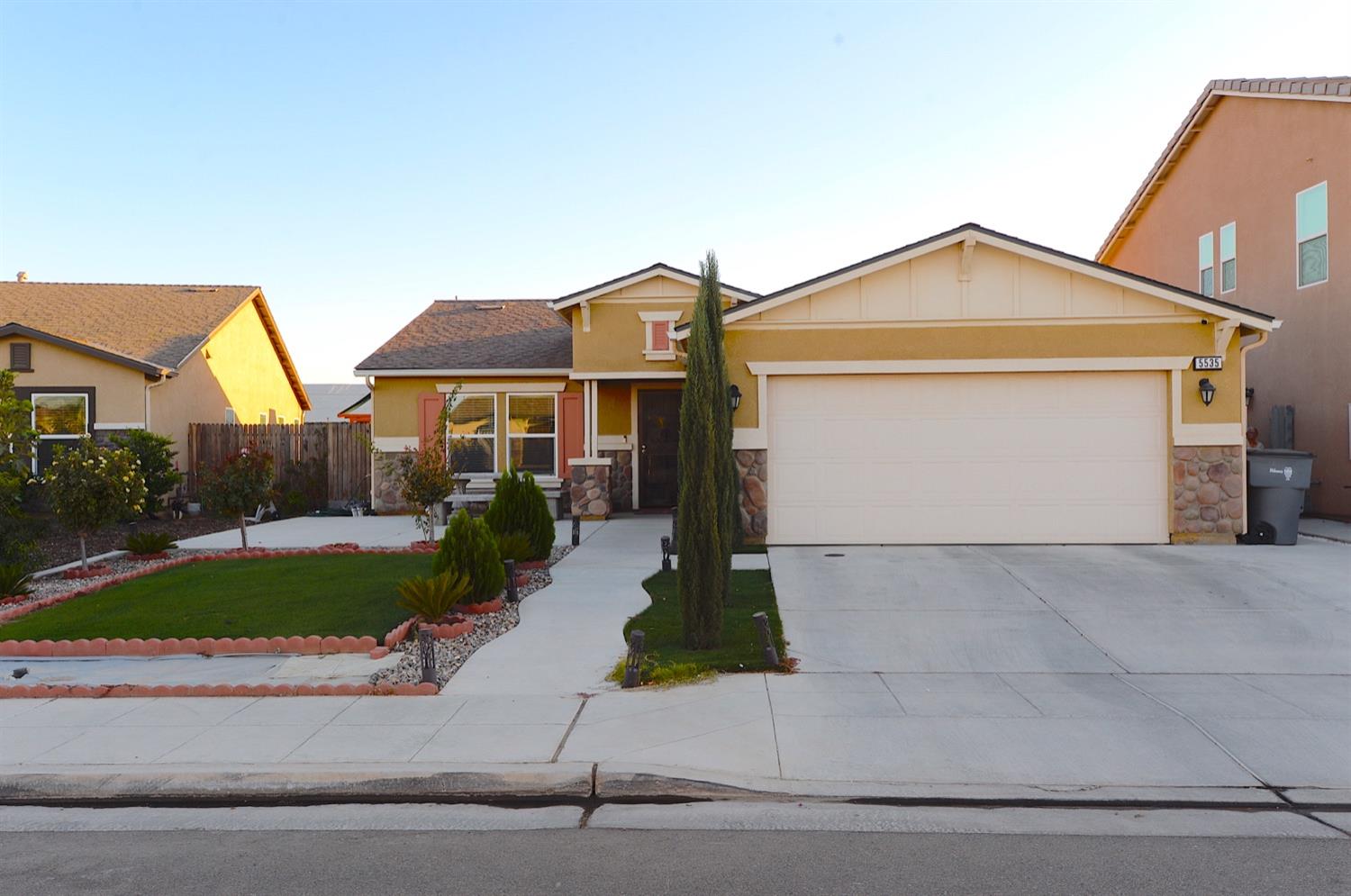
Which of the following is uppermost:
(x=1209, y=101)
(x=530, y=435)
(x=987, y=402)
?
(x=1209, y=101)

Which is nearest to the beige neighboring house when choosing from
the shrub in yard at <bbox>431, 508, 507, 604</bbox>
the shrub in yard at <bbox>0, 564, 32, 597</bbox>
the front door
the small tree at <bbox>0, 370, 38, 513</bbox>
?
the small tree at <bbox>0, 370, 38, 513</bbox>

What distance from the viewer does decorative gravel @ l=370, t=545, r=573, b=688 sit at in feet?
23.9

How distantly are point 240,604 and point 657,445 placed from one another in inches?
393

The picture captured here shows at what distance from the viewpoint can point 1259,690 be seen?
22.1 ft

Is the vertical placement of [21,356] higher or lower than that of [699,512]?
higher

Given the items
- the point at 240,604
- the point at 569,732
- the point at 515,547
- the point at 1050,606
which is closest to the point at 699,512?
the point at 569,732

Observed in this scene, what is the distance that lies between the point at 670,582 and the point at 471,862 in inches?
256

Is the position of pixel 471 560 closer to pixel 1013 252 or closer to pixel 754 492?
pixel 754 492

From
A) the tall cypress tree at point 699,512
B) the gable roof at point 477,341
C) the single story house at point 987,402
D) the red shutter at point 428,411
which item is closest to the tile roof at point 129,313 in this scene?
the gable roof at point 477,341

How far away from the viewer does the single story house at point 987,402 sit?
41.2 feet

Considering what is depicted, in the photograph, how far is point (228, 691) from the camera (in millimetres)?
6895

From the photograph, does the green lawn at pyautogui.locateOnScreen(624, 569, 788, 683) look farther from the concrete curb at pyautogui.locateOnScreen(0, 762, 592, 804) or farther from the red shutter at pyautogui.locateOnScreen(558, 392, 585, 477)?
the red shutter at pyautogui.locateOnScreen(558, 392, 585, 477)

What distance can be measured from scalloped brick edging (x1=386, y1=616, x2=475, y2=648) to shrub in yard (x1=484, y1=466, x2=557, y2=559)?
125 inches

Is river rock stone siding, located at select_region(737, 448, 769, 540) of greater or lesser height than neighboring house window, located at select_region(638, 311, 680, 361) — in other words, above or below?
below
